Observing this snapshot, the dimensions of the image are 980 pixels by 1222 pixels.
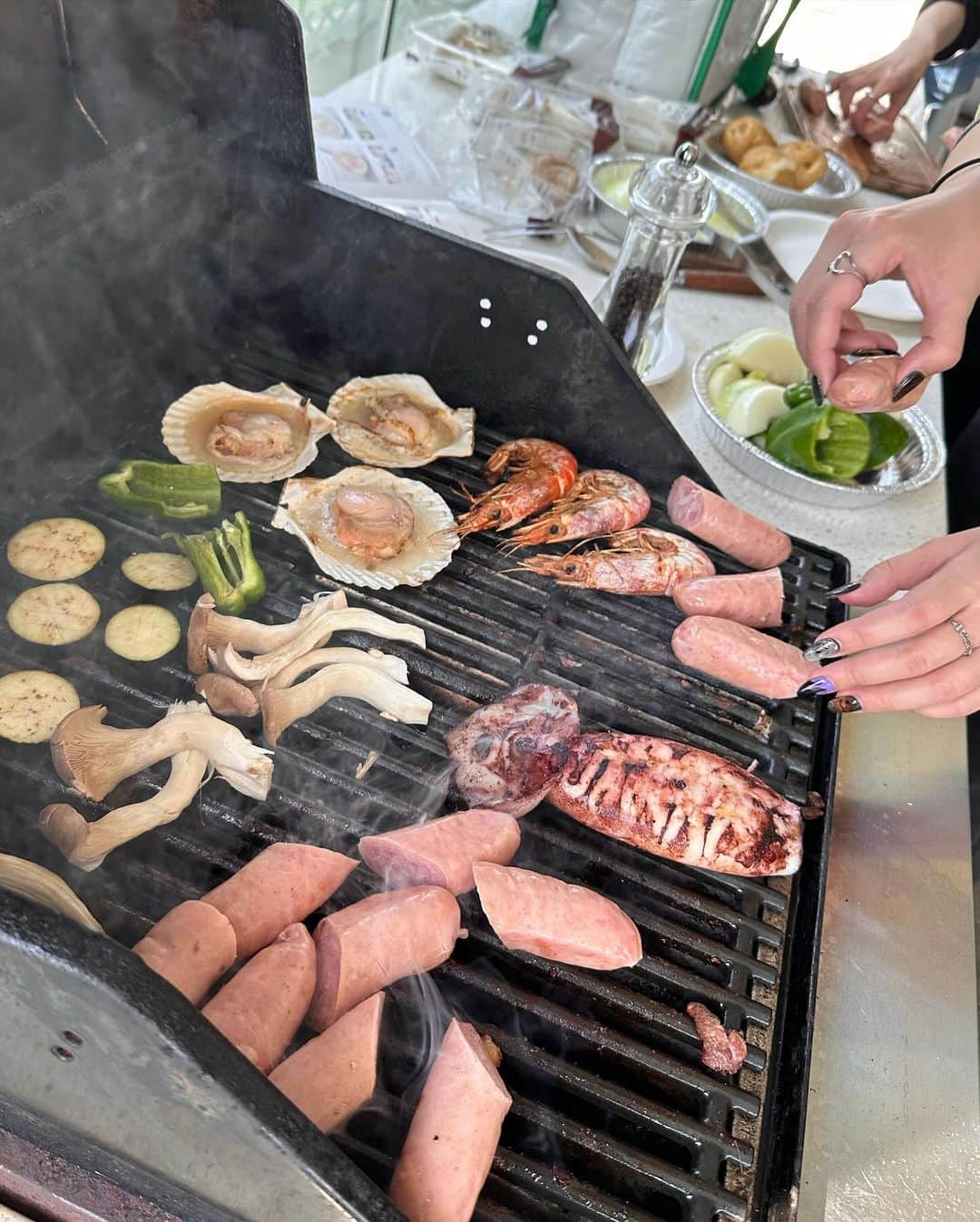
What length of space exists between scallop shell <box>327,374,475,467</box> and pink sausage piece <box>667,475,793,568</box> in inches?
24.1

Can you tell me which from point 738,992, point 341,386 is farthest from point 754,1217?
point 341,386

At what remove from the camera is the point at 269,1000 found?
1.40 metres

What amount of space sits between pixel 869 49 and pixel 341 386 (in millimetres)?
9296

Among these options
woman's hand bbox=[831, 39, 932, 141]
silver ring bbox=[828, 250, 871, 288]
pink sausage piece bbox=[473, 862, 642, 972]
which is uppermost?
woman's hand bbox=[831, 39, 932, 141]

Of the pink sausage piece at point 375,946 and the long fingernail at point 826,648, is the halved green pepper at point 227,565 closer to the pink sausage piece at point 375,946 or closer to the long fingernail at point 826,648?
the pink sausage piece at point 375,946

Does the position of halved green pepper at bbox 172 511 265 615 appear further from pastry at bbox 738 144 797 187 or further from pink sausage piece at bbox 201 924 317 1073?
pastry at bbox 738 144 797 187

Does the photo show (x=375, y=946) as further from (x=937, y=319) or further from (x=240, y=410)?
(x=937, y=319)

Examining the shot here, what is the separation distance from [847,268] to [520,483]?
0.95 meters

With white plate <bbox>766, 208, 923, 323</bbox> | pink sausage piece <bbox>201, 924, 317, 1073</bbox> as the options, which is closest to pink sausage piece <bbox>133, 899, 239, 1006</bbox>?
pink sausage piece <bbox>201, 924, 317, 1073</bbox>

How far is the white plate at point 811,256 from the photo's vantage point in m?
3.75

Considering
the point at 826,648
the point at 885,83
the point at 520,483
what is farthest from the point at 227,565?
the point at 885,83

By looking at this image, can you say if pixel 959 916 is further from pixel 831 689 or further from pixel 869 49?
pixel 869 49

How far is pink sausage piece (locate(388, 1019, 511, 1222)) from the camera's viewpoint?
1.26 meters

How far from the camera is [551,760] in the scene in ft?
6.04
